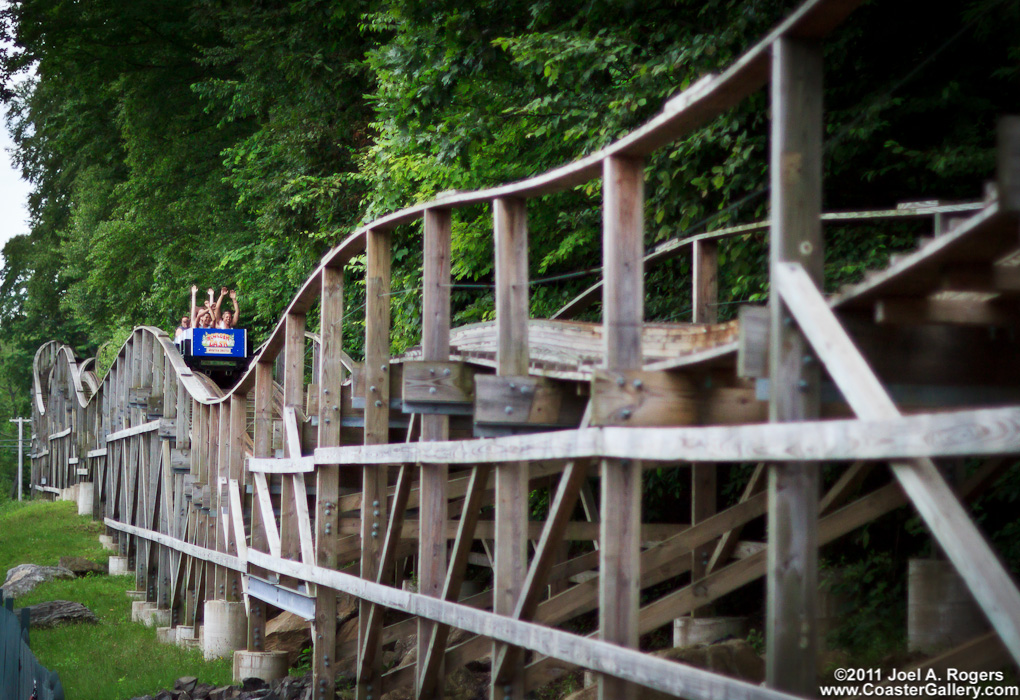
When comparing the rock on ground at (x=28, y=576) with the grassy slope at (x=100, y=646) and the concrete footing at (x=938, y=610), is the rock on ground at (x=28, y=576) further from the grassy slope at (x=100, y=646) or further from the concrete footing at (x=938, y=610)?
the concrete footing at (x=938, y=610)

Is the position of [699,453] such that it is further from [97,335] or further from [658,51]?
[97,335]

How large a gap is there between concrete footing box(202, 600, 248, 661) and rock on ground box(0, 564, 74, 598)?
23.6 ft

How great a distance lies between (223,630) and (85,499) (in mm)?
19072

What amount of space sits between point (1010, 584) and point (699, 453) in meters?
1.47

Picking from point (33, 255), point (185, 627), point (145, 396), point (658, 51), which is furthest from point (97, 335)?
point (658, 51)

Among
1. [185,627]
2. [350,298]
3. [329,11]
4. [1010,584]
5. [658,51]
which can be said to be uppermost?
[329,11]

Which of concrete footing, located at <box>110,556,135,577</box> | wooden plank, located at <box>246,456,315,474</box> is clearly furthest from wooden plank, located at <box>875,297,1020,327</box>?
concrete footing, located at <box>110,556,135,577</box>

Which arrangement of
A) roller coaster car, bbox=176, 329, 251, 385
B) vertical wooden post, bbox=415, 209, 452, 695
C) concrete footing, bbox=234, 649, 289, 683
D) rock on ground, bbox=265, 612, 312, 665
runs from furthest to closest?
roller coaster car, bbox=176, 329, 251, 385 < rock on ground, bbox=265, 612, 312, 665 < concrete footing, bbox=234, 649, 289, 683 < vertical wooden post, bbox=415, 209, 452, 695

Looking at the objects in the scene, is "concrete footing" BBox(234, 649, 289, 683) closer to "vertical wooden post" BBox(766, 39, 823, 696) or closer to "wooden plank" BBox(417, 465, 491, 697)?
"wooden plank" BBox(417, 465, 491, 697)

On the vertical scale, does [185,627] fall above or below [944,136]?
below

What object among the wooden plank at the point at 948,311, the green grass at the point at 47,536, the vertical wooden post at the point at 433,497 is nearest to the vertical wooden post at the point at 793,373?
the wooden plank at the point at 948,311

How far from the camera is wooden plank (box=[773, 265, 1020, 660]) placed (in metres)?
3.10

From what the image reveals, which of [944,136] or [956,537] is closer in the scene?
[956,537]

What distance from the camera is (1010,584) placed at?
3.10 m
